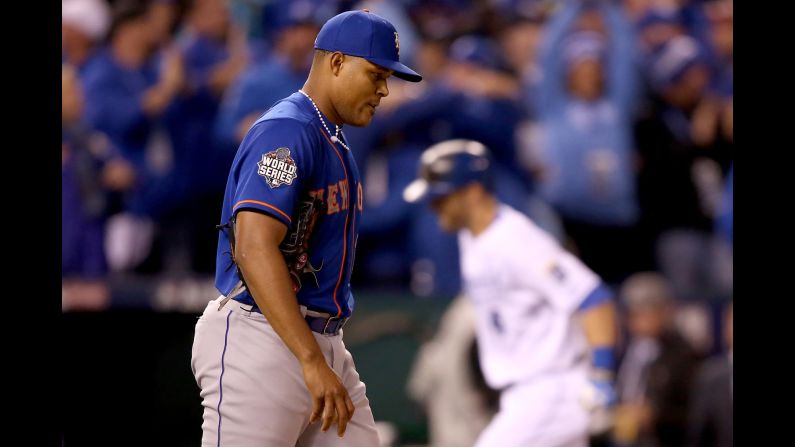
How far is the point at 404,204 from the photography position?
768cm

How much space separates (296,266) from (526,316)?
268cm

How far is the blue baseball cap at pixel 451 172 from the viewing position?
6375mm

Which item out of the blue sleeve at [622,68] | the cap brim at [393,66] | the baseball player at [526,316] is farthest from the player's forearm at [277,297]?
the blue sleeve at [622,68]

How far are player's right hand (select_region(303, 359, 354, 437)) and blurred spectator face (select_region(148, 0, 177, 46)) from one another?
5526 millimetres

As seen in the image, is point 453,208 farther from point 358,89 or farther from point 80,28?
point 80,28

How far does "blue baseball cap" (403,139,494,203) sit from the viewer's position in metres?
6.38

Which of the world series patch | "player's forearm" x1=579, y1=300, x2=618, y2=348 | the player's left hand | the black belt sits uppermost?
the world series patch

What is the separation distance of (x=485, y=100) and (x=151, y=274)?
2.35m

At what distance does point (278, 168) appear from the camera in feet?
11.8

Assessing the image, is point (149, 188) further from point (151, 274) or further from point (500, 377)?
point (500, 377)

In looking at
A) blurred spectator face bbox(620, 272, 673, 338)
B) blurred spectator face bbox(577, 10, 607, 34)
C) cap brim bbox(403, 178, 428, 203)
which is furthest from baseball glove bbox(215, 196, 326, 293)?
blurred spectator face bbox(577, 10, 607, 34)

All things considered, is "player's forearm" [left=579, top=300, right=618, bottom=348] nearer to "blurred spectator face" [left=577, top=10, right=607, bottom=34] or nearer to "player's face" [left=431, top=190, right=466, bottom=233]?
"player's face" [left=431, top=190, right=466, bottom=233]

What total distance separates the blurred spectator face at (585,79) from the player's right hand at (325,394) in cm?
478
